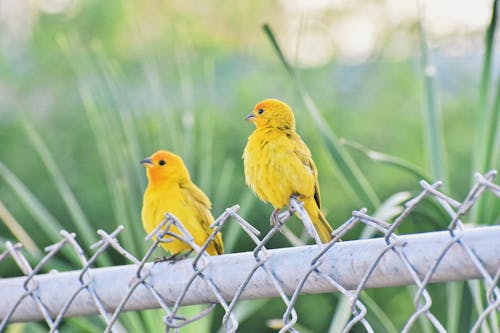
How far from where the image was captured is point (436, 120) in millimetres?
2912

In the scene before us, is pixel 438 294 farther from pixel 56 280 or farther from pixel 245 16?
pixel 245 16

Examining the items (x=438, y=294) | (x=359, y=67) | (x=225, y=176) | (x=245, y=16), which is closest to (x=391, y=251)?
Answer: (x=225, y=176)

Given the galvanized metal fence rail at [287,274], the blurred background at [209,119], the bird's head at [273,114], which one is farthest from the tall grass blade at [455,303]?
the bird's head at [273,114]

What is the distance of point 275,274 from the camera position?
1.57 metres

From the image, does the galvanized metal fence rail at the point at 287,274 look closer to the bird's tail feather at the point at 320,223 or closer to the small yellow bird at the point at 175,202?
the bird's tail feather at the point at 320,223

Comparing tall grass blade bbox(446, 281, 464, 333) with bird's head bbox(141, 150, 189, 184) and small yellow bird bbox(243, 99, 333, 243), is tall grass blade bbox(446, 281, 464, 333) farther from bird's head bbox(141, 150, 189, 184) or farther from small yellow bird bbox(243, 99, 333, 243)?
bird's head bbox(141, 150, 189, 184)

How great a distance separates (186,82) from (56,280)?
6.72 feet

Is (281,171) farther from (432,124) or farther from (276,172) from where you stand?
(432,124)

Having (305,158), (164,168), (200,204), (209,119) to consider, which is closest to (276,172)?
(305,158)

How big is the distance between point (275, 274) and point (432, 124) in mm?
1481

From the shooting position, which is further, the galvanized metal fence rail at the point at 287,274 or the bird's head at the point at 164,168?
the bird's head at the point at 164,168

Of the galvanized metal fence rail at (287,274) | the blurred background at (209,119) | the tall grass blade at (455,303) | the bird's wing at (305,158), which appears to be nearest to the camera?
the galvanized metal fence rail at (287,274)

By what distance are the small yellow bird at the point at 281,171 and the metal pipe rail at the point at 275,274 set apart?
0.59 metres

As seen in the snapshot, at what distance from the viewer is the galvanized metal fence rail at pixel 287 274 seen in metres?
1.31
